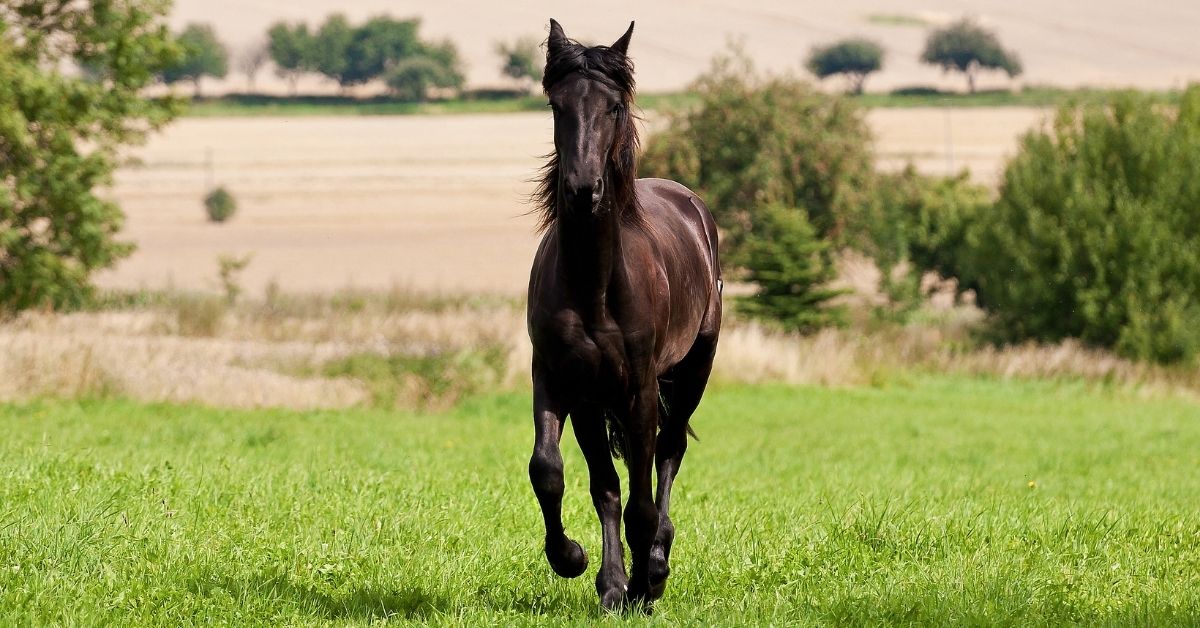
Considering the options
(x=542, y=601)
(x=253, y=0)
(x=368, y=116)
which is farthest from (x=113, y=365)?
(x=253, y=0)

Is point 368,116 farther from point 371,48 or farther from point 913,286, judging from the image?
point 913,286

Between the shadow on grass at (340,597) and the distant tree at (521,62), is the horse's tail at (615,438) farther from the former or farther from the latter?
the distant tree at (521,62)

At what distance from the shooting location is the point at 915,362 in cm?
3769

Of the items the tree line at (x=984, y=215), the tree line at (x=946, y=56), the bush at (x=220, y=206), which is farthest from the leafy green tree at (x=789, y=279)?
the tree line at (x=946, y=56)

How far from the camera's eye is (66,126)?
1168 inches

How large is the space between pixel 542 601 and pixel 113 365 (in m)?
16.1

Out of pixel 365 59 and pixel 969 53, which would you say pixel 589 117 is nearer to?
pixel 365 59

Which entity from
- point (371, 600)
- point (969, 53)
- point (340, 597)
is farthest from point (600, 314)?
point (969, 53)

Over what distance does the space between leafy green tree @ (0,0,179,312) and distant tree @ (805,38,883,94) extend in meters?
92.2

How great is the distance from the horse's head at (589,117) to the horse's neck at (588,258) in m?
0.08

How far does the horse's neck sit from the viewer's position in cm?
615

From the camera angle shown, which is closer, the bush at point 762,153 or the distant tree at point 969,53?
the bush at point 762,153

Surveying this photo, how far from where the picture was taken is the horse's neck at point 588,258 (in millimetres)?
6148

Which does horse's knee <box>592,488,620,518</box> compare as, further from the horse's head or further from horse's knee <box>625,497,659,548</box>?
the horse's head
